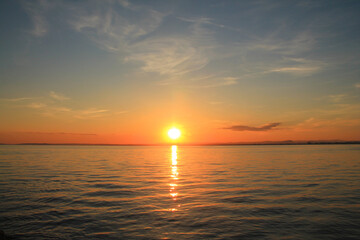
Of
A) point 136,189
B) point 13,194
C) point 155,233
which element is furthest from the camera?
point 136,189

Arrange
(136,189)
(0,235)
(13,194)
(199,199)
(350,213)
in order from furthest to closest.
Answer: (136,189)
(13,194)
(199,199)
(350,213)
(0,235)

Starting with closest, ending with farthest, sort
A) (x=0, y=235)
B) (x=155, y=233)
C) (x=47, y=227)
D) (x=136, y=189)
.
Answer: (x=0, y=235)
(x=155, y=233)
(x=47, y=227)
(x=136, y=189)

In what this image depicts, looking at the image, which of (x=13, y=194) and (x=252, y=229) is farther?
(x=13, y=194)

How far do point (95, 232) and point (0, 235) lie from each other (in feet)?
12.7

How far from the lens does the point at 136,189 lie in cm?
2325

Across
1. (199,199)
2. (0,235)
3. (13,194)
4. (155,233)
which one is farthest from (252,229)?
(13,194)

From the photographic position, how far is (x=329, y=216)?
46.8ft

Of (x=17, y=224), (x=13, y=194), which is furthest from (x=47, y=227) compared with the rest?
(x=13, y=194)

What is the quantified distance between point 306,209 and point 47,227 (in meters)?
15.5

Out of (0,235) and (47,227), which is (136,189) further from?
(0,235)

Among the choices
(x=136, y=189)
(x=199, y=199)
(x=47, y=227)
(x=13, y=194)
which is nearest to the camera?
(x=47, y=227)

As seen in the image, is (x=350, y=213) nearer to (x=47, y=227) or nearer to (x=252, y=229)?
(x=252, y=229)

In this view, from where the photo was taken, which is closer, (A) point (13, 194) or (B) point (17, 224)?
(B) point (17, 224)

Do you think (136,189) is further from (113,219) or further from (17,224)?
(17,224)
